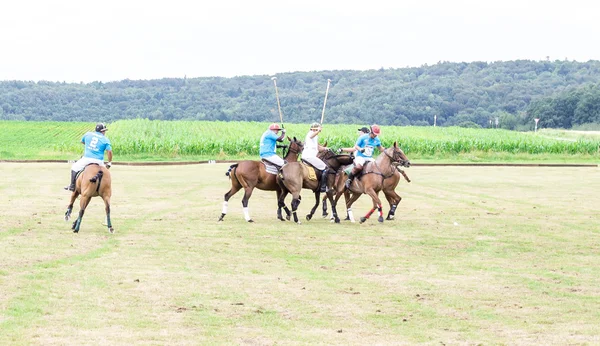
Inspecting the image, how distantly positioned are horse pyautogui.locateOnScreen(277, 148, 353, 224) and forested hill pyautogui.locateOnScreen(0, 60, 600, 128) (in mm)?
102836

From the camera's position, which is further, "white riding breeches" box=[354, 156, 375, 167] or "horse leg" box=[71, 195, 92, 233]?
"white riding breeches" box=[354, 156, 375, 167]

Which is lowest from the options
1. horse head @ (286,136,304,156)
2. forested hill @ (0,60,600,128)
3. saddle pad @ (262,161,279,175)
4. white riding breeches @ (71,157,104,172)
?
forested hill @ (0,60,600,128)

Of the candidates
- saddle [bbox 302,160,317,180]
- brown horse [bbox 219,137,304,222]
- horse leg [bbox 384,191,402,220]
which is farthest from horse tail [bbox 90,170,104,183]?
horse leg [bbox 384,191,402,220]

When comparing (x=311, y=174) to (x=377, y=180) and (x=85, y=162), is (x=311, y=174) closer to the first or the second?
(x=377, y=180)

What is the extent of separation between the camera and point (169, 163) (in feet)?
154

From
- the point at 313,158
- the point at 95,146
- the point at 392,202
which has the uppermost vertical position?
the point at 95,146

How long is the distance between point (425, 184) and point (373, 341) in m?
25.0

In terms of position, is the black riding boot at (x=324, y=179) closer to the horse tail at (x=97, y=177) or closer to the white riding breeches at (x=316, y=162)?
the white riding breeches at (x=316, y=162)

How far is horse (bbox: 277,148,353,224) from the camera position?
20453 mm

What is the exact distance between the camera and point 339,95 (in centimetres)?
14588

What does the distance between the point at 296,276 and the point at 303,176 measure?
24.8 ft

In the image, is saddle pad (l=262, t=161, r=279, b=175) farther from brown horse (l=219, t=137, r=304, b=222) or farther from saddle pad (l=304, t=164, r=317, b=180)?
saddle pad (l=304, t=164, r=317, b=180)

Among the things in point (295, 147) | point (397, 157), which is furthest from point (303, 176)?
point (397, 157)

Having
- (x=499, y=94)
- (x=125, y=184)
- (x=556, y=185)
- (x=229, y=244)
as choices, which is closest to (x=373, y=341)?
(x=229, y=244)
